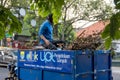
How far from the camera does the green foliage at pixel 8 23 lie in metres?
2.64

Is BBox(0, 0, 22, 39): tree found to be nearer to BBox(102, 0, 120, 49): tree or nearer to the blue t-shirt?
BBox(102, 0, 120, 49): tree

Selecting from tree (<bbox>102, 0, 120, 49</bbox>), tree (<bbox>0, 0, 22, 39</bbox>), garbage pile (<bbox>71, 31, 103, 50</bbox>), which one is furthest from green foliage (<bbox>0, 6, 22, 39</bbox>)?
garbage pile (<bbox>71, 31, 103, 50</bbox>)

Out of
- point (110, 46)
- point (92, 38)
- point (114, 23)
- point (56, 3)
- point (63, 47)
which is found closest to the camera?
point (114, 23)

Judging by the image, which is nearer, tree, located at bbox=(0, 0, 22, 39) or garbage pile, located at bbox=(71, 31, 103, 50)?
tree, located at bbox=(0, 0, 22, 39)

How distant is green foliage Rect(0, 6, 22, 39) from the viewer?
2.64 m

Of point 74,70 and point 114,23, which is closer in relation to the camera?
point 114,23

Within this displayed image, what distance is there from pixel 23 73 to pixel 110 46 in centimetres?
599

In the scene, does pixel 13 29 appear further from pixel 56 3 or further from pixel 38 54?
pixel 38 54

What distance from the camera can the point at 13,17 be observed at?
2.67m

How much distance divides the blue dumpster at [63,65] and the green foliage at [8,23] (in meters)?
4.07

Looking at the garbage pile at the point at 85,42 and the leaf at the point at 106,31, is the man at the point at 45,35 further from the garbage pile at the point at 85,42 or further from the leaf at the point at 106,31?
the leaf at the point at 106,31

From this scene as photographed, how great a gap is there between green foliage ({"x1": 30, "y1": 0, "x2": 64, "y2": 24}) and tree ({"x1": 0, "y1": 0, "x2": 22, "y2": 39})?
1.10 feet

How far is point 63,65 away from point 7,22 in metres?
4.39

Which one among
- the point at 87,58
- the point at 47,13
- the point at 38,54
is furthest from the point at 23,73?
the point at 47,13
